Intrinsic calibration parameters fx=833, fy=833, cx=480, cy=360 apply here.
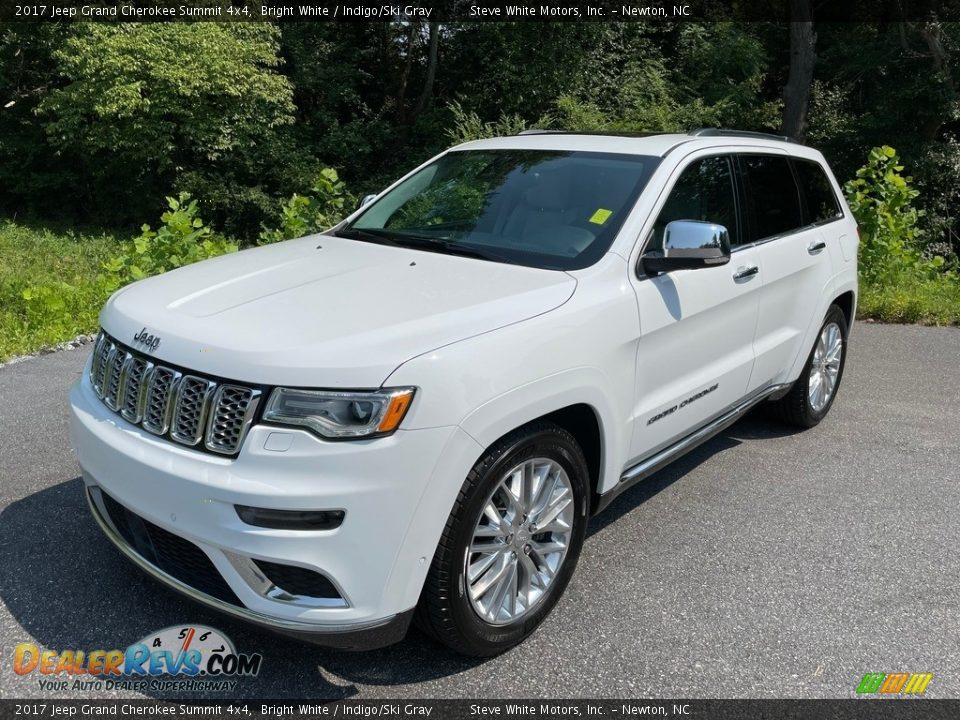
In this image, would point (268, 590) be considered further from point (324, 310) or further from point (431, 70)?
point (431, 70)

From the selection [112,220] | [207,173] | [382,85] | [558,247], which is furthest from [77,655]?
[382,85]

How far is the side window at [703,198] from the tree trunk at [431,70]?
19618mm

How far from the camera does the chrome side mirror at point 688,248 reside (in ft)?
10.7

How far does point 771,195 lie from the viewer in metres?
4.53

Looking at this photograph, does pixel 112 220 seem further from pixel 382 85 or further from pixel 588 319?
pixel 588 319

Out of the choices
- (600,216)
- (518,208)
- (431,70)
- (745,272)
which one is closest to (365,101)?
(431,70)

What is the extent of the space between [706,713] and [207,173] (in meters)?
20.0

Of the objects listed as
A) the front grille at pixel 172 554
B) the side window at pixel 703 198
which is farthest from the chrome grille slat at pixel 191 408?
the side window at pixel 703 198

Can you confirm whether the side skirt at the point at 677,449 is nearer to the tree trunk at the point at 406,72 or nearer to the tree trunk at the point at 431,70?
the tree trunk at the point at 431,70

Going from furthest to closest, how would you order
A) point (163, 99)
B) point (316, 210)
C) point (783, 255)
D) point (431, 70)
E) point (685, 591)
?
point (431, 70) → point (163, 99) → point (316, 210) → point (783, 255) → point (685, 591)

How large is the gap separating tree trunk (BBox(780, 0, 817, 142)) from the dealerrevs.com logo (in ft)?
62.3

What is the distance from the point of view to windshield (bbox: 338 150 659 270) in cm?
347

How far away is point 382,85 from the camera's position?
24.0 metres

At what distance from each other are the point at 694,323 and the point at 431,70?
2041 cm
